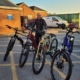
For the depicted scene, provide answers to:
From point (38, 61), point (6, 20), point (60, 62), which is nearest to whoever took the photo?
point (60, 62)

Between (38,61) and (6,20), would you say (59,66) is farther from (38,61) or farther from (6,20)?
(6,20)

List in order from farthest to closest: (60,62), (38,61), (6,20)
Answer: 1. (6,20)
2. (38,61)
3. (60,62)

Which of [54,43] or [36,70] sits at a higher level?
[54,43]

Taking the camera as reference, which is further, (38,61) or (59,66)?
(38,61)

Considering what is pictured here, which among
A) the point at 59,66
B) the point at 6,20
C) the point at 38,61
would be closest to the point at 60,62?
the point at 59,66

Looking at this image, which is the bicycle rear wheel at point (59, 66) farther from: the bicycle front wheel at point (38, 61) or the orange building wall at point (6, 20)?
the orange building wall at point (6, 20)

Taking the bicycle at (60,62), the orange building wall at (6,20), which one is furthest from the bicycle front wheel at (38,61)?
the orange building wall at (6,20)

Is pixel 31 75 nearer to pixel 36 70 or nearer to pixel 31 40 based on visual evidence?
pixel 36 70

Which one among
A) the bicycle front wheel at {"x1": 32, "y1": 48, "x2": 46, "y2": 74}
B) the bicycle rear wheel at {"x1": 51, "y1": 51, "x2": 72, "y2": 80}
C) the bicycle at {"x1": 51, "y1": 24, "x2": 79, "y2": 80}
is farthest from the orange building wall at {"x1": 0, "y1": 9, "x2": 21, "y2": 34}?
the bicycle rear wheel at {"x1": 51, "y1": 51, "x2": 72, "y2": 80}

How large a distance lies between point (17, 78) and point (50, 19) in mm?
25285

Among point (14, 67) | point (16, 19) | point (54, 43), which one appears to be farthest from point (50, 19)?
point (14, 67)

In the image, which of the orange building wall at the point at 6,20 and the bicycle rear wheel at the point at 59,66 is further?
the orange building wall at the point at 6,20

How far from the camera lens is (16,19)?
2330 centimetres

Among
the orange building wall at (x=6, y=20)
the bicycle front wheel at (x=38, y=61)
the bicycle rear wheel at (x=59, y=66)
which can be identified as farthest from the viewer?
the orange building wall at (x=6, y=20)
